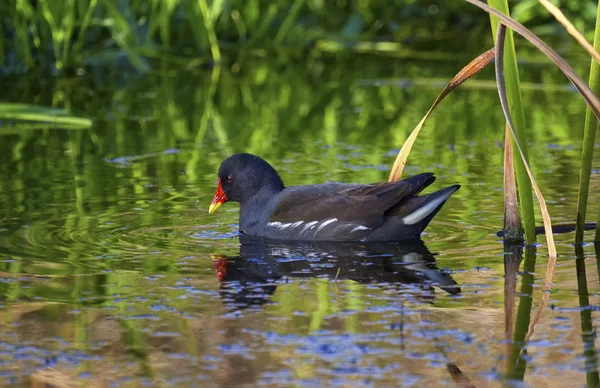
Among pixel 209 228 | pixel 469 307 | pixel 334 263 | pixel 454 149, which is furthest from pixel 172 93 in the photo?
pixel 469 307

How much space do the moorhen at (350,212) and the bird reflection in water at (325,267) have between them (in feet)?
0.21

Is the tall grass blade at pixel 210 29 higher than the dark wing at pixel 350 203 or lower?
higher

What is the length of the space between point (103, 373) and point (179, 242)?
1.99 metres

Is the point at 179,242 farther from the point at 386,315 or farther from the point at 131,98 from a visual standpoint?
the point at 131,98

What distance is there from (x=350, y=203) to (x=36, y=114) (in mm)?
3418

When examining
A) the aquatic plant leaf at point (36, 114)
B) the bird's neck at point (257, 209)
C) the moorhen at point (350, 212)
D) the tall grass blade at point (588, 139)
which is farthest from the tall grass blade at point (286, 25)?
the tall grass blade at point (588, 139)

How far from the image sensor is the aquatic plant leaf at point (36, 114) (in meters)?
8.14

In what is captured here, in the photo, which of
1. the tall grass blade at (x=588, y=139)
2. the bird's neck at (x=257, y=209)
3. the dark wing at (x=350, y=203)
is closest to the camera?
the tall grass blade at (x=588, y=139)

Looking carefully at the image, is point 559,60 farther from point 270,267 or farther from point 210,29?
point 210,29

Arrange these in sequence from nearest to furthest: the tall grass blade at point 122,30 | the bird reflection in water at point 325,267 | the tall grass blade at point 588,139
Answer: the bird reflection in water at point 325,267
the tall grass blade at point 588,139
the tall grass blade at point 122,30

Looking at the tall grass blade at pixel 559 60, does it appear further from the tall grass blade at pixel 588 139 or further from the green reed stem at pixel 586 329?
the green reed stem at pixel 586 329

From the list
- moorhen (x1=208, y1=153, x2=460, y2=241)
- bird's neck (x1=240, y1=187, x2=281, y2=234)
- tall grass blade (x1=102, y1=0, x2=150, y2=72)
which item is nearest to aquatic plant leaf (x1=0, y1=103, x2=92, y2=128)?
tall grass blade (x1=102, y1=0, x2=150, y2=72)

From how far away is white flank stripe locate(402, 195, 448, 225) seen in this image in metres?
5.62

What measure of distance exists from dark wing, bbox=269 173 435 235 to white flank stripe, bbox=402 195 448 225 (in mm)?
123
